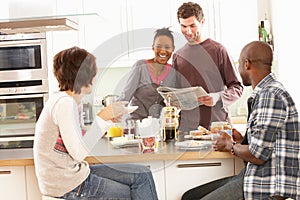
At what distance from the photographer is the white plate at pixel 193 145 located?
8.87 feet

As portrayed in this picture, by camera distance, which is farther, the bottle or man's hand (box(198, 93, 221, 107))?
the bottle

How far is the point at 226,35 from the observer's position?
4.70 metres

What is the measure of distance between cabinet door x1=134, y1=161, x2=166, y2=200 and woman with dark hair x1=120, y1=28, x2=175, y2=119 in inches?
18.8

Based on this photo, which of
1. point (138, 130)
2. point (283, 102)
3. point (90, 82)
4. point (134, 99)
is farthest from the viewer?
point (134, 99)

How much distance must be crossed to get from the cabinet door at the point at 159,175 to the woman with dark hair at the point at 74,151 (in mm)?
111

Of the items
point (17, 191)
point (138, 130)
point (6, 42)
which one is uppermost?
point (6, 42)

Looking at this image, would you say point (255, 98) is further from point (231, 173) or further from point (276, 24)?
point (276, 24)

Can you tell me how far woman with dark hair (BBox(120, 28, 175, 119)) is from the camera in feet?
10.1

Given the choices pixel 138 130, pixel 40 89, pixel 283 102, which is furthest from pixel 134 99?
pixel 40 89

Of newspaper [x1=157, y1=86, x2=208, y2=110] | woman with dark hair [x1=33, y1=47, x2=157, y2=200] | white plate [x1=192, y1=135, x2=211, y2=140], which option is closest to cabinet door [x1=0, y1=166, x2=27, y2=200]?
woman with dark hair [x1=33, y1=47, x2=157, y2=200]

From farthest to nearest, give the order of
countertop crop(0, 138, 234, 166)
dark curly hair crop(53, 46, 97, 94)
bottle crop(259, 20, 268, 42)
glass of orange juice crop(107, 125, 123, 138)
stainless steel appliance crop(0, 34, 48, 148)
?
bottle crop(259, 20, 268, 42)
stainless steel appliance crop(0, 34, 48, 148)
glass of orange juice crop(107, 125, 123, 138)
countertop crop(0, 138, 234, 166)
dark curly hair crop(53, 46, 97, 94)

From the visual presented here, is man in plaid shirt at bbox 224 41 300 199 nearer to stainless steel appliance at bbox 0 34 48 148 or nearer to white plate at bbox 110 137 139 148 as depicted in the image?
white plate at bbox 110 137 139 148

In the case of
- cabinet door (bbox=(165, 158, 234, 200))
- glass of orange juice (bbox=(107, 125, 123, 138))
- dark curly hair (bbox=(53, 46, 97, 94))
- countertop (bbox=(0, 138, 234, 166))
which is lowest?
cabinet door (bbox=(165, 158, 234, 200))

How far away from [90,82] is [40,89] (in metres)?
2.22
